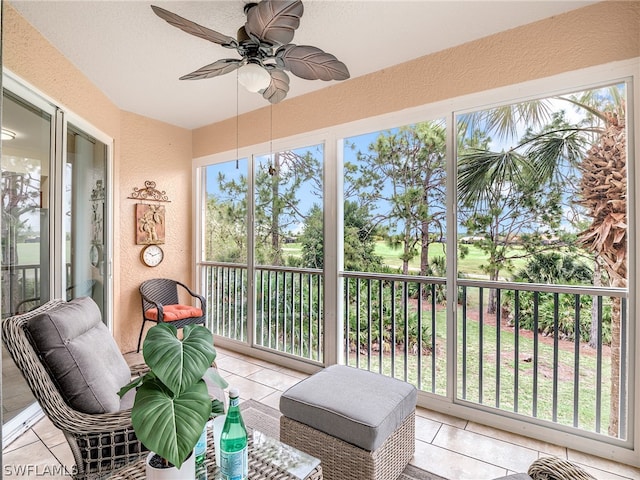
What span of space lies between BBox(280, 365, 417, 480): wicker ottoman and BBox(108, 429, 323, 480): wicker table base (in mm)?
428

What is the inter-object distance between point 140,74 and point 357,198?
2131mm

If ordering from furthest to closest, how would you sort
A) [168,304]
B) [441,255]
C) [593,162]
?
[168,304] → [441,255] → [593,162]

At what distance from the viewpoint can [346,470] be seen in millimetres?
1728

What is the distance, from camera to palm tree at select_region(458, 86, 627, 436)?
2.12m

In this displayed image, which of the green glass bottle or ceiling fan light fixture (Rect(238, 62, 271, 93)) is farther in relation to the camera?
ceiling fan light fixture (Rect(238, 62, 271, 93))

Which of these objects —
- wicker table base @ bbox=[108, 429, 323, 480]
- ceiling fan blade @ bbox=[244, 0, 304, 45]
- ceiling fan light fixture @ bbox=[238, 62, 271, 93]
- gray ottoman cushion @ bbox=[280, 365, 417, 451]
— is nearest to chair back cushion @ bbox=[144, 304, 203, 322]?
gray ottoman cushion @ bbox=[280, 365, 417, 451]

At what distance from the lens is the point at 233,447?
3.85 ft

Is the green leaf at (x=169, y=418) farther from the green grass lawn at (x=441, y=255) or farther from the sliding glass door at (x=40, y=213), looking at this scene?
the green grass lawn at (x=441, y=255)

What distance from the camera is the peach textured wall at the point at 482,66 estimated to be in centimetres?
206

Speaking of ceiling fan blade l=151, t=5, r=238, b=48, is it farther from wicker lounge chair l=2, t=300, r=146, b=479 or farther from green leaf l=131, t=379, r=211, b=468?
green leaf l=131, t=379, r=211, b=468

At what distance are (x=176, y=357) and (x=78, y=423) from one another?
2.42 ft

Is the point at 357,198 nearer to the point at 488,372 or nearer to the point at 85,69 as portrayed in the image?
the point at 488,372

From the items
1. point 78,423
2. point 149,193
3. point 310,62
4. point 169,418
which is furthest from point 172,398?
point 149,193

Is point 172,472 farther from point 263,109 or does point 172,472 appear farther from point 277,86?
point 263,109
